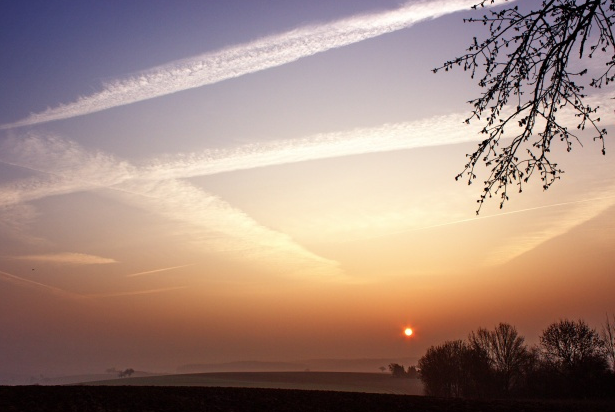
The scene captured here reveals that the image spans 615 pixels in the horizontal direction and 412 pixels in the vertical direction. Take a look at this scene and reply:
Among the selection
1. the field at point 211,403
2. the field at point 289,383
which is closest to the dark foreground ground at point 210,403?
the field at point 211,403

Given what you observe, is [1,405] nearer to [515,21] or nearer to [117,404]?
[117,404]

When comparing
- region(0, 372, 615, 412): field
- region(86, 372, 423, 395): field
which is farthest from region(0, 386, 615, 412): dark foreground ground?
region(86, 372, 423, 395): field

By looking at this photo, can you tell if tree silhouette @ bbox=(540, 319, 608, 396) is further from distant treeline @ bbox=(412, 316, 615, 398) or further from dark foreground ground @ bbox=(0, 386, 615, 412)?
dark foreground ground @ bbox=(0, 386, 615, 412)

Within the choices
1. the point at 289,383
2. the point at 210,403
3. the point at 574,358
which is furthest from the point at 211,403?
the point at 289,383

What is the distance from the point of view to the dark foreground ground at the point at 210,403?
58.0ft

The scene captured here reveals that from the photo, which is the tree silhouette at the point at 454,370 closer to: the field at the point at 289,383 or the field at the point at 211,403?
the field at the point at 289,383

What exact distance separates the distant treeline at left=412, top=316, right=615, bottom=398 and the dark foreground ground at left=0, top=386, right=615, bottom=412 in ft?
97.5

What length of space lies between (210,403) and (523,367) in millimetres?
47219

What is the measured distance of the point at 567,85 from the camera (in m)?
8.55

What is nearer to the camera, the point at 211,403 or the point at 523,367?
the point at 211,403

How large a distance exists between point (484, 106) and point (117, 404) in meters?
17.6

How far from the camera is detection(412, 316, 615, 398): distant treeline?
149 ft

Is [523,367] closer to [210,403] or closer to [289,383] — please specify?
[210,403]

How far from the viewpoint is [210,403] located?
19.4 m
